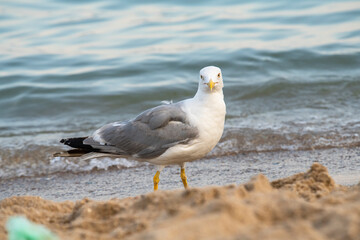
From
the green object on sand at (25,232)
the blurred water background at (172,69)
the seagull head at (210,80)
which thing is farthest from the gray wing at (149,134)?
the green object on sand at (25,232)

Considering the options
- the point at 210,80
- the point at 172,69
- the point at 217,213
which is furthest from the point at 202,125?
the point at 172,69

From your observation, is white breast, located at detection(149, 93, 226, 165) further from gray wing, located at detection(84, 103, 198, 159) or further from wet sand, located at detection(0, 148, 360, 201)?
wet sand, located at detection(0, 148, 360, 201)

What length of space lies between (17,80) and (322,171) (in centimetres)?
714

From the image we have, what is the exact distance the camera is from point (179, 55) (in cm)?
1040

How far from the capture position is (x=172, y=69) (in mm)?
9867

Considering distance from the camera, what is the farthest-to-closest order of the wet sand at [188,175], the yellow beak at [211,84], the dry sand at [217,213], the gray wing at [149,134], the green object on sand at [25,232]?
the wet sand at [188,175] → the gray wing at [149,134] → the yellow beak at [211,84] → the green object on sand at [25,232] → the dry sand at [217,213]

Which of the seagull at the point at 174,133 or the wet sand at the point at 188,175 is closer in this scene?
the seagull at the point at 174,133

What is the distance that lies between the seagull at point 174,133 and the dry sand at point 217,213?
103 cm

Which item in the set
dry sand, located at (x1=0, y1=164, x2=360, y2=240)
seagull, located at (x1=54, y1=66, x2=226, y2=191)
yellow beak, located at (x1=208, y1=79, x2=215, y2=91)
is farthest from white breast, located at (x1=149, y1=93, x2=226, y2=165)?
dry sand, located at (x1=0, y1=164, x2=360, y2=240)

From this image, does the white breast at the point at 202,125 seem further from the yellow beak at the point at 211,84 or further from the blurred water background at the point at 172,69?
the blurred water background at the point at 172,69

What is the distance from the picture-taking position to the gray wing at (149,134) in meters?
4.62

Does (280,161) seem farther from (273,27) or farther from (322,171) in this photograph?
(273,27)

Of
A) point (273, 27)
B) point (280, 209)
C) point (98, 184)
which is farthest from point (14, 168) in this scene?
point (273, 27)

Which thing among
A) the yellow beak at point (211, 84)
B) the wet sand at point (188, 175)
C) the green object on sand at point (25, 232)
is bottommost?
the wet sand at point (188, 175)
